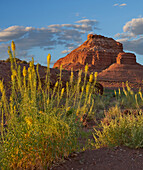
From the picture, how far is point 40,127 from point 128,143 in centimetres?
130

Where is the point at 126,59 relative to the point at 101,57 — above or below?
below

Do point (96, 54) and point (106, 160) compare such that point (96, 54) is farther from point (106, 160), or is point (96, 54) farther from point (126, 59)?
point (106, 160)

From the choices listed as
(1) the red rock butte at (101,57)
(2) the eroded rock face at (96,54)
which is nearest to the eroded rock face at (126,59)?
(1) the red rock butte at (101,57)

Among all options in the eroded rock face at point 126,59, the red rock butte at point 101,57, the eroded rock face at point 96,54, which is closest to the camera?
the red rock butte at point 101,57

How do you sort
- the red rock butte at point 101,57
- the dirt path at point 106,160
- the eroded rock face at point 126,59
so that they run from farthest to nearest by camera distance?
the eroded rock face at point 126,59, the red rock butte at point 101,57, the dirt path at point 106,160

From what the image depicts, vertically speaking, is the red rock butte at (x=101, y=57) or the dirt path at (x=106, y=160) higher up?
the red rock butte at (x=101, y=57)

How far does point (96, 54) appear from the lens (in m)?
55.2

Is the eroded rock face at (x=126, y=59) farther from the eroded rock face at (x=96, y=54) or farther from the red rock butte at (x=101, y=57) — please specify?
the eroded rock face at (x=96, y=54)

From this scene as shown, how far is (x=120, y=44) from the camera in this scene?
63.2 meters

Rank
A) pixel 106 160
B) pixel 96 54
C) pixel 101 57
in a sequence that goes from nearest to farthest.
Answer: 1. pixel 106 160
2. pixel 101 57
3. pixel 96 54

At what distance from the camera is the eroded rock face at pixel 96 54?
177ft

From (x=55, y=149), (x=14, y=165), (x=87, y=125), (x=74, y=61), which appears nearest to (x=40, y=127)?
(x=55, y=149)

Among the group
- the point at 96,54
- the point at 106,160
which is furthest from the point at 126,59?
the point at 106,160

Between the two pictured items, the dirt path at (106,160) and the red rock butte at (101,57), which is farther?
the red rock butte at (101,57)
